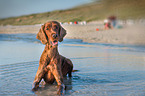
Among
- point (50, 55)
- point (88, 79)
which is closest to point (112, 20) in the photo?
point (88, 79)

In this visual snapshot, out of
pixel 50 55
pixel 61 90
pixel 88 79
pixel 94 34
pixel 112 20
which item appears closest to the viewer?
pixel 61 90

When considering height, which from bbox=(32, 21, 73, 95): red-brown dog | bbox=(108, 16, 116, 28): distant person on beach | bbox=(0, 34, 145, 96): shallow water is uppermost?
bbox=(108, 16, 116, 28): distant person on beach

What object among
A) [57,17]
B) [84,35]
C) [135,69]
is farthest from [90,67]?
[84,35]

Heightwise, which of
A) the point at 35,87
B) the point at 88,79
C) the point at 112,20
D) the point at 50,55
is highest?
the point at 112,20

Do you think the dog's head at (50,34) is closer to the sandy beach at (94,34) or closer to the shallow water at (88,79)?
the shallow water at (88,79)

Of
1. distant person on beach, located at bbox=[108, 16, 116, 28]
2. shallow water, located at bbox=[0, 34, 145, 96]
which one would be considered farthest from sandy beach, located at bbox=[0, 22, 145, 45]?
distant person on beach, located at bbox=[108, 16, 116, 28]

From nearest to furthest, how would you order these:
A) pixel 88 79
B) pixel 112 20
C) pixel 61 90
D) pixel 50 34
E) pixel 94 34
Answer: pixel 61 90, pixel 50 34, pixel 112 20, pixel 88 79, pixel 94 34

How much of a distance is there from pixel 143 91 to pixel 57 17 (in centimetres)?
277

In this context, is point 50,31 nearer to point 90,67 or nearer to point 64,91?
point 64,91

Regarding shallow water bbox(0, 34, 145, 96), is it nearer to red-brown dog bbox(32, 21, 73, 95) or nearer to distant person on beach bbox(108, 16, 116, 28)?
red-brown dog bbox(32, 21, 73, 95)

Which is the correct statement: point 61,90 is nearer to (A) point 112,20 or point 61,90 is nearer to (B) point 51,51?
(B) point 51,51

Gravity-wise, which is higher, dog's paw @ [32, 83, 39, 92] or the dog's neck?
the dog's neck

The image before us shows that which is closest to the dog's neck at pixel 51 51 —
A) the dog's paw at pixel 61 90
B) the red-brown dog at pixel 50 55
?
the red-brown dog at pixel 50 55

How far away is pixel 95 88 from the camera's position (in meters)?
4.46
